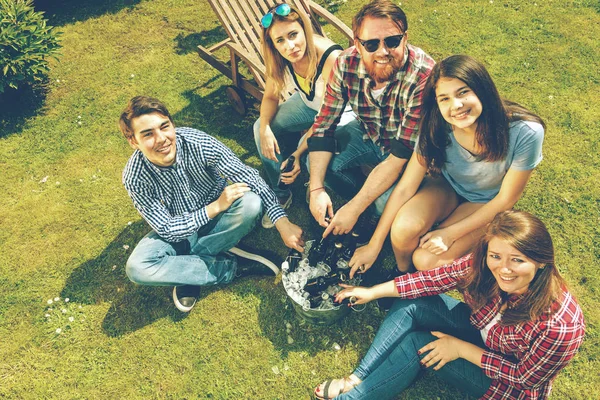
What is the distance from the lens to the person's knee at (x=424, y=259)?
11.3 ft

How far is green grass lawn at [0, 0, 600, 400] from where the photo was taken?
152 inches

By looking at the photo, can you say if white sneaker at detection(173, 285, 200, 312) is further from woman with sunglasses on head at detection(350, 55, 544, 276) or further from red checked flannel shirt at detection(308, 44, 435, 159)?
red checked flannel shirt at detection(308, 44, 435, 159)

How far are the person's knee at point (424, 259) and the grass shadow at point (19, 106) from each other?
5.57 meters

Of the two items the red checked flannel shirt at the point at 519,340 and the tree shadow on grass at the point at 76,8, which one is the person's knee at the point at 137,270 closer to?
the red checked flannel shirt at the point at 519,340

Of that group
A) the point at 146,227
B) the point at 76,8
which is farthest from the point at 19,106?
the point at 146,227

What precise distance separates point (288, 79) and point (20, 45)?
4.08 metres

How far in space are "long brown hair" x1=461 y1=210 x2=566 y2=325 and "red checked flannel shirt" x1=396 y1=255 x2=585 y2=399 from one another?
56 mm

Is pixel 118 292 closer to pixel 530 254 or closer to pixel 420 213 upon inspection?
pixel 420 213

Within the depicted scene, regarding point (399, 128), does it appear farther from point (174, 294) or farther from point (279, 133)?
point (174, 294)

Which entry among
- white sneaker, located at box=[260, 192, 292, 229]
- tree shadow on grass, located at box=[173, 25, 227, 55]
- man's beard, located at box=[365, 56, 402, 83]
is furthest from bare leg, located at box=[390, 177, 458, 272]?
tree shadow on grass, located at box=[173, 25, 227, 55]

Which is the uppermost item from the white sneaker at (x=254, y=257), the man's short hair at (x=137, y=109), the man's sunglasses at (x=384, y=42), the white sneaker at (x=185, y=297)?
the man's sunglasses at (x=384, y=42)

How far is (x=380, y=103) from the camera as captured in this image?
362cm

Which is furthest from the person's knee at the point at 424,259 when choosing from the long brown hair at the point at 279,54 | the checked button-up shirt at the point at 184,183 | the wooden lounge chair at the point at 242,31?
the wooden lounge chair at the point at 242,31

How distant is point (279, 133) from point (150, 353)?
2538 millimetres
